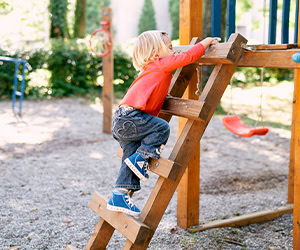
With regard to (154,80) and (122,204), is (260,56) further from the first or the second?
(122,204)

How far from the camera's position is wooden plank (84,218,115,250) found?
8.40 ft

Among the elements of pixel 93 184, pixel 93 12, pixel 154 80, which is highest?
pixel 93 12

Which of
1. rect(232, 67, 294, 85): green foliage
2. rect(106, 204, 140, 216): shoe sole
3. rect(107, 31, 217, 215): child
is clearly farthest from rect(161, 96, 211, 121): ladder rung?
rect(232, 67, 294, 85): green foliage

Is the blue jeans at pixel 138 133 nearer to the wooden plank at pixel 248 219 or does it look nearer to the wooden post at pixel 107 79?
the wooden plank at pixel 248 219

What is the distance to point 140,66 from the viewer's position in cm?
253

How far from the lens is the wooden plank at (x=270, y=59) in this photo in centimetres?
248

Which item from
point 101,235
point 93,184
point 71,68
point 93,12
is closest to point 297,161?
point 101,235

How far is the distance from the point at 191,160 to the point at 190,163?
0.08 ft

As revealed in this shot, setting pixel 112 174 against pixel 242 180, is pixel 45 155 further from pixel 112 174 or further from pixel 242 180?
pixel 242 180

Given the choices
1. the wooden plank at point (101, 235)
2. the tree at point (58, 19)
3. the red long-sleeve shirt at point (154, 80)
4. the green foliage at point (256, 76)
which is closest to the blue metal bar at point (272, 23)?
the red long-sleeve shirt at point (154, 80)

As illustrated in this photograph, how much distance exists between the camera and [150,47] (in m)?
2.45

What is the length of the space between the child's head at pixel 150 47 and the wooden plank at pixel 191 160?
1.96 feet

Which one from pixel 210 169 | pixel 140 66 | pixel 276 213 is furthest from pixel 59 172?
pixel 140 66

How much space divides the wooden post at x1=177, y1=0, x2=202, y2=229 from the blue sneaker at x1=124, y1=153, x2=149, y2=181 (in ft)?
2.65
